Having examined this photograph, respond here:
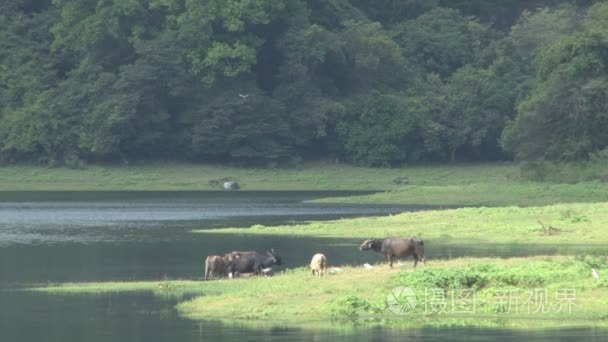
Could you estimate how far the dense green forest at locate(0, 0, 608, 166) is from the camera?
97438 millimetres

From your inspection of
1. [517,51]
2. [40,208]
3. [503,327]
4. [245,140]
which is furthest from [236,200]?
[503,327]

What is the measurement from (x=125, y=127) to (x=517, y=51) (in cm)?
2816

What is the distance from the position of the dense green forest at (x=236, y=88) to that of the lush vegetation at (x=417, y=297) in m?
60.9

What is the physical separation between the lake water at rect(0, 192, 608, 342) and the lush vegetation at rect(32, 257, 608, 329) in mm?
1067

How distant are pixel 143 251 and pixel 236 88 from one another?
162ft

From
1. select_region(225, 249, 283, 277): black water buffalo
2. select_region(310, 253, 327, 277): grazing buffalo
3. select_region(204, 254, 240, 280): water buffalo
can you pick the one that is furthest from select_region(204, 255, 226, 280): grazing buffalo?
select_region(310, 253, 327, 277): grazing buffalo

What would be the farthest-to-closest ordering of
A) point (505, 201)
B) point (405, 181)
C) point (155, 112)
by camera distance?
point (155, 112)
point (405, 181)
point (505, 201)

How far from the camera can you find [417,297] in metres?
32.4

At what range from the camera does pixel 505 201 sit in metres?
73.2

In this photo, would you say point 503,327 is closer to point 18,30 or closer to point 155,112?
point 155,112

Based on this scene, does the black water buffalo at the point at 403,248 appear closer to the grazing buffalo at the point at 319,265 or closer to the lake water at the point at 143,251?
the grazing buffalo at the point at 319,265

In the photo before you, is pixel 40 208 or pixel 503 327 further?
pixel 40 208

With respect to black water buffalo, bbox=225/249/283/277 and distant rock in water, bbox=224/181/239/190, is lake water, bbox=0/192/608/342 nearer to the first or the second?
black water buffalo, bbox=225/249/283/277

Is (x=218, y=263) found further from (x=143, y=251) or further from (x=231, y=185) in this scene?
(x=231, y=185)
